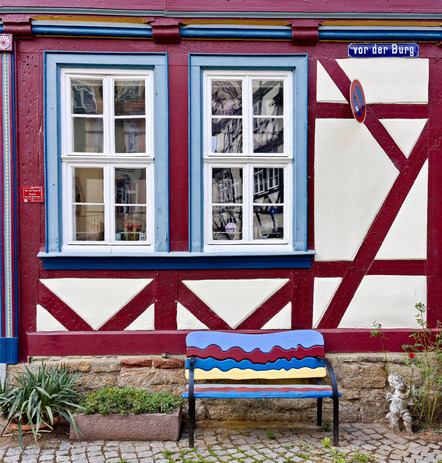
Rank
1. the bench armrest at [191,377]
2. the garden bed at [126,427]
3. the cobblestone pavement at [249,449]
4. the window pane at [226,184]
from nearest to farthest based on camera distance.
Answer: the cobblestone pavement at [249,449]
the bench armrest at [191,377]
the garden bed at [126,427]
the window pane at [226,184]

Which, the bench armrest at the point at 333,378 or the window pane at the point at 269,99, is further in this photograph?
the window pane at the point at 269,99

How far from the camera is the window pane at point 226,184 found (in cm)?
434

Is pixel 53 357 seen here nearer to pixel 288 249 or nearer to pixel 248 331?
pixel 248 331

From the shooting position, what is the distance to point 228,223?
4.37 m

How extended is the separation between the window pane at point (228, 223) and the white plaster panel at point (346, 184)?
0.75 m

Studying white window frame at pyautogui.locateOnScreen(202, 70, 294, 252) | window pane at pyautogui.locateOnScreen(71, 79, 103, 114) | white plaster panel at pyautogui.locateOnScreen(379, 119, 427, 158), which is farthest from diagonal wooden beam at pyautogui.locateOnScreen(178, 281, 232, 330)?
white plaster panel at pyautogui.locateOnScreen(379, 119, 427, 158)

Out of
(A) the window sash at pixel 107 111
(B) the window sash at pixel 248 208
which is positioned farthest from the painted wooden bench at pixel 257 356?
(A) the window sash at pixel 107 111

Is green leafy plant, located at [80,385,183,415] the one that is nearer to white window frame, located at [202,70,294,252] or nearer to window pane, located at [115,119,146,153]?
white window frame, located at [202,70,294,252]

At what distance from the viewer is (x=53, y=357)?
13.7 ft

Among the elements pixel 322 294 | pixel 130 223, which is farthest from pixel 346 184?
pixel 130 223

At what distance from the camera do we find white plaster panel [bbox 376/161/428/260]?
14.1 ft

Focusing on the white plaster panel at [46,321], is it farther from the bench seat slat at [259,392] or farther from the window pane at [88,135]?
the window pane at [88,135]

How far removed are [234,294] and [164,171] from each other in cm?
135

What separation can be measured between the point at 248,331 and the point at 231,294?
1.28ft
